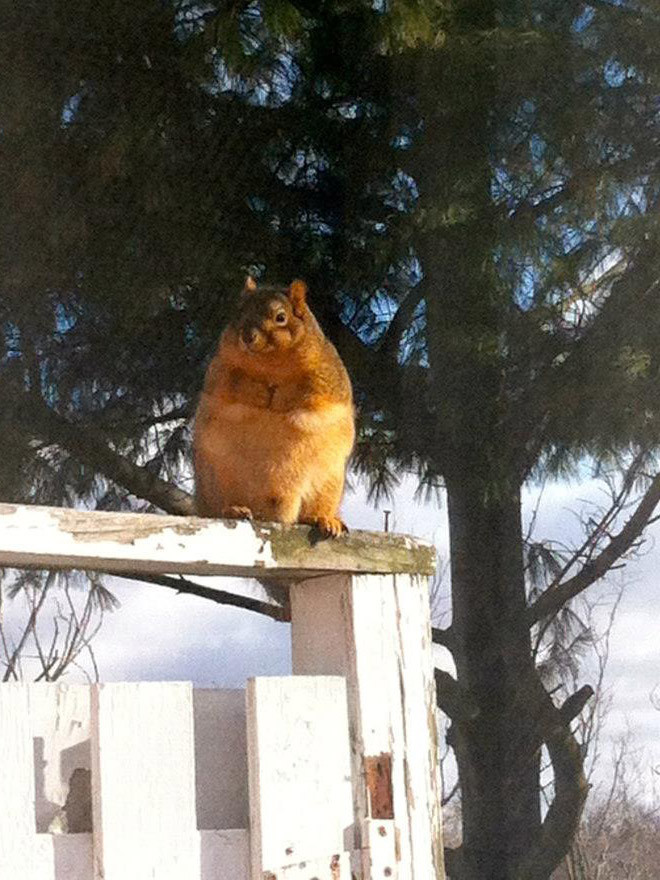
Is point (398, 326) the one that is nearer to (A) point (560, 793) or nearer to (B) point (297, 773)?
(A) point (560, 793)

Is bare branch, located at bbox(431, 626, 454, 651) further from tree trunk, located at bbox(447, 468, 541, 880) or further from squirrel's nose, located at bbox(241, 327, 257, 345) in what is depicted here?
squirrel's nose, located at bbox(241, 327, 257, 345)

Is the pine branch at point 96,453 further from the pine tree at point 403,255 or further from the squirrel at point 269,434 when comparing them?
the squirrel at point 269,434

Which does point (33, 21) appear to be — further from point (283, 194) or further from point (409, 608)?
point (409, 608)

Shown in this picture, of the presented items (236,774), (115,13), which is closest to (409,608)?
(236,774)

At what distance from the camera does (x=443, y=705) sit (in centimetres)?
253

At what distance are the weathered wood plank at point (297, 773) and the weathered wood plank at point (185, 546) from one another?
5 cm

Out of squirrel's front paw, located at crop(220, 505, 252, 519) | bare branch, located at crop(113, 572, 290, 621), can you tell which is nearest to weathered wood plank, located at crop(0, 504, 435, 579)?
squirrel's front paw, located at crop(220, 505, 252, 519)

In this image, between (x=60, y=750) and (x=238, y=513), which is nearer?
(x=60, y=750)

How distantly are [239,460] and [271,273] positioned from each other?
154 cm

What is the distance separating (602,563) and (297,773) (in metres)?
1.96

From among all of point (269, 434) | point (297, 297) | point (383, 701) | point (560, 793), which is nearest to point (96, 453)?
point (560, 793)

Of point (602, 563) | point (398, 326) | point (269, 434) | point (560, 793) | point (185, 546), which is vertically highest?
point (398, 326)

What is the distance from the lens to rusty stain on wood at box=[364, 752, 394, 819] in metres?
0.60

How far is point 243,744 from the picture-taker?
1.88ft
